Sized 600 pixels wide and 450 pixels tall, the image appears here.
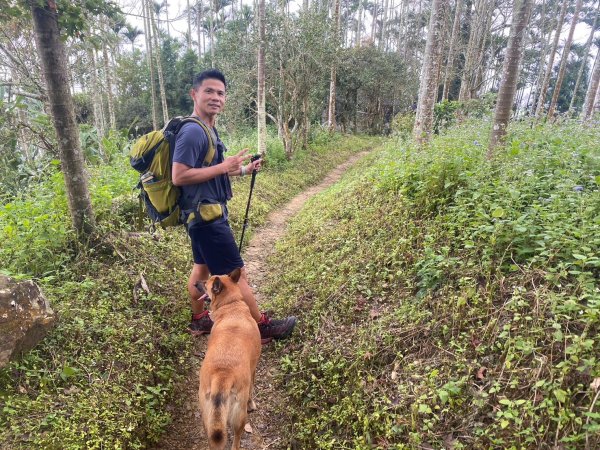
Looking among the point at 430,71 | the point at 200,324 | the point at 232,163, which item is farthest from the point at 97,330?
the point at 430,71

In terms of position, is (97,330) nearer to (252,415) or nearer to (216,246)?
(216,246)

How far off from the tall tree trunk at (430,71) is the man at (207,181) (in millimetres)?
5014

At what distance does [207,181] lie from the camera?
3.37 meters

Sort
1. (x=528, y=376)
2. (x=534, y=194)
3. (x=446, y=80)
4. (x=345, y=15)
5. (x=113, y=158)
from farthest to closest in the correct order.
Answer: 1. (x=345, y=15)
2. (x=446, y=80)
3. (x=113, y=158)
4. (x=534, y=194)
5. (x=528, y=376)

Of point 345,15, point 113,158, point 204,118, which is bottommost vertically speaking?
point 113,158

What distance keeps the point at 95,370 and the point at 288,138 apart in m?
12.0

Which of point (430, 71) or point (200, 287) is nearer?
point (200, 287)

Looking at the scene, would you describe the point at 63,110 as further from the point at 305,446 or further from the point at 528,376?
the point at 528,376

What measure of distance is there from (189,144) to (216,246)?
41.7 inches

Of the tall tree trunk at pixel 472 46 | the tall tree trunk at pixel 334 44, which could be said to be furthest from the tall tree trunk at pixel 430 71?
the tall tree trunk at pixel 472 46

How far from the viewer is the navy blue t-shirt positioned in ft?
10.0

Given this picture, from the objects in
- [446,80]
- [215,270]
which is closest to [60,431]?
[215,270]

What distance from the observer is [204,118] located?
3.37 metres

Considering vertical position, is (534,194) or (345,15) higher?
(345,15)
